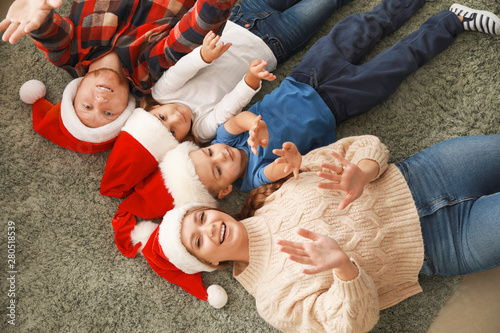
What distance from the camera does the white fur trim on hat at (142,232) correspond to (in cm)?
118

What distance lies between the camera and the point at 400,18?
1.33m

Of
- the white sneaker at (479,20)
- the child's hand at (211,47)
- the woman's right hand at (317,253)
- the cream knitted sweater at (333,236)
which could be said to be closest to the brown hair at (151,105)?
the child's hand at (211,47)

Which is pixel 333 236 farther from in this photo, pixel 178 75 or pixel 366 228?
pixel 178 75

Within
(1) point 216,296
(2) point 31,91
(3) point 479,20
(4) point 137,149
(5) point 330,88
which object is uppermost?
(3) point 479,20

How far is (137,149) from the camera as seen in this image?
1138 millimetres

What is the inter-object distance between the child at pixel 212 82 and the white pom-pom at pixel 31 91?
1.15ft

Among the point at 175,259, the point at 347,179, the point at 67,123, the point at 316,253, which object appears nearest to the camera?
the point at 316,253

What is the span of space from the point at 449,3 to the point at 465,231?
0.82m

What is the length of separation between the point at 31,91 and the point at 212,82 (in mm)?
588

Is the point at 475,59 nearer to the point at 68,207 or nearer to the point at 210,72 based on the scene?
the point at 210,72

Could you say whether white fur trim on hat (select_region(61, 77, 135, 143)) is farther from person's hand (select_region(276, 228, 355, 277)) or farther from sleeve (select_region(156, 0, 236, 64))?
person's hand (select_region(276, 228, 355, 277))

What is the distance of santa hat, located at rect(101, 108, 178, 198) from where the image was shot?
3.74ft

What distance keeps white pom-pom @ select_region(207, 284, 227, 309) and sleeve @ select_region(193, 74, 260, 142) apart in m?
0.48

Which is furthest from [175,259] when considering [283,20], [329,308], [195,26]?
[283,20]
